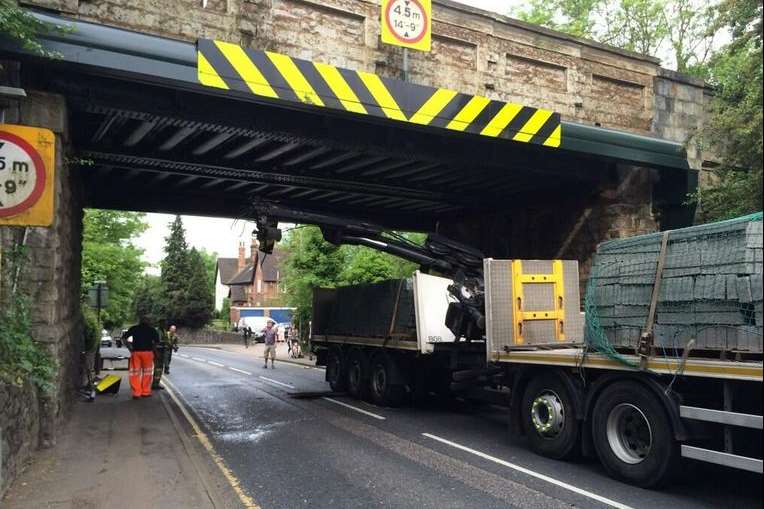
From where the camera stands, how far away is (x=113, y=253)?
29.3 metres

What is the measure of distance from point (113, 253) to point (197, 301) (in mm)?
38080

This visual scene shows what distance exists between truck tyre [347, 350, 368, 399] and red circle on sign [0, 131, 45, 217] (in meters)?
9.44

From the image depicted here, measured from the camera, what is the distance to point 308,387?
1658cm

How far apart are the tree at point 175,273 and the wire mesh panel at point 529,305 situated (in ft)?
197

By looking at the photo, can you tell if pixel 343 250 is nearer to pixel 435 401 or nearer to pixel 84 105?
pixel 435 401

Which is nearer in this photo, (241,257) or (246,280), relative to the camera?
(246,280)

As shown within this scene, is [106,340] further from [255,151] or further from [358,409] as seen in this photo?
[358,409]

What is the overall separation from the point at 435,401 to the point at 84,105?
8491 millimetres

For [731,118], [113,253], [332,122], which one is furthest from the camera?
[113,253]

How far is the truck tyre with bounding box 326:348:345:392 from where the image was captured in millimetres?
14830

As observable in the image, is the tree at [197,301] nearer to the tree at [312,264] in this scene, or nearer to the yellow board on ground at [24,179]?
the tree at [312,264]

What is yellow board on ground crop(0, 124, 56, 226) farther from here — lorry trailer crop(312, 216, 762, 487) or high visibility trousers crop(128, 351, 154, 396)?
high visibility trousers crop(128, 351, 154, 396)

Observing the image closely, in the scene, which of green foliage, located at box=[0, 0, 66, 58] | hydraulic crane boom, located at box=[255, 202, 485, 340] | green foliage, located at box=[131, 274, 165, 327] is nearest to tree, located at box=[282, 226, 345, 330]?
hydraulic crane boom, located at box=[255, 202, 485, 340]

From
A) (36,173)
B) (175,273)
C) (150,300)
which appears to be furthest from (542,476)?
(150,300)
